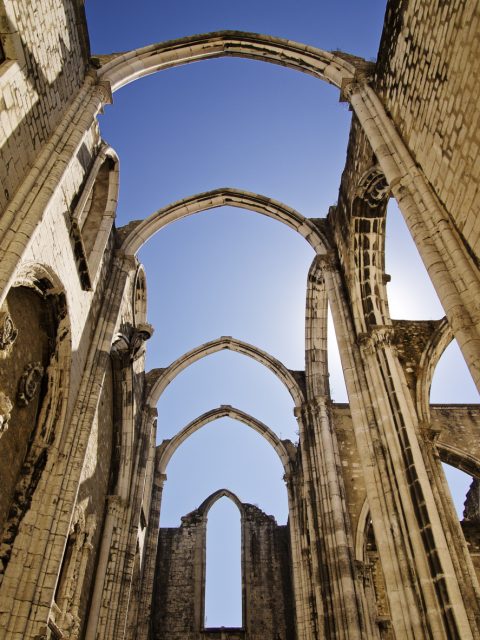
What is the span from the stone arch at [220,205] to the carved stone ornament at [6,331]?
5.03 meters

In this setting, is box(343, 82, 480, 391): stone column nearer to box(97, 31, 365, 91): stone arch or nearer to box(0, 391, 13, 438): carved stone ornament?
box(97, 31, 365, 91): stone arch

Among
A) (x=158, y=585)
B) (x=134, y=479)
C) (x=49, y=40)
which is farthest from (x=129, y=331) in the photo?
(x=158, y=585)

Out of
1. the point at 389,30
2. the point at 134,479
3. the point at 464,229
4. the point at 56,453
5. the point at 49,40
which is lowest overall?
the point at 56,453

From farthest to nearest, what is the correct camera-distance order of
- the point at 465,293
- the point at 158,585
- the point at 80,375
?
1. the point at 158,585
2. the point at 80,375
3. the point at 465,293

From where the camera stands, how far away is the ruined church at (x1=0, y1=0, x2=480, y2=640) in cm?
461

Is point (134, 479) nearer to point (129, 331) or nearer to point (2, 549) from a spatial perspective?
point (129, 331)

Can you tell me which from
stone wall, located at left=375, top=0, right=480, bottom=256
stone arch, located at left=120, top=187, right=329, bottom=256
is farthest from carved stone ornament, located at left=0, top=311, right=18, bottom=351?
stone arch, located at left=120, top=187, right=329, bottom=256

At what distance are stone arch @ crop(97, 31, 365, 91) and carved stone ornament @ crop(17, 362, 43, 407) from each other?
420cm

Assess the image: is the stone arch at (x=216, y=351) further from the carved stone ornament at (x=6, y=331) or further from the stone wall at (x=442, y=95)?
the carved stone ornament at (x=6, y=331)

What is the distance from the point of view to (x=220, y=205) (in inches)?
446

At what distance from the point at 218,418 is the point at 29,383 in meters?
12.4

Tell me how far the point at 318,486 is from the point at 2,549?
656 centimetres

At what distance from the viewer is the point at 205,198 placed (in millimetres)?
11102

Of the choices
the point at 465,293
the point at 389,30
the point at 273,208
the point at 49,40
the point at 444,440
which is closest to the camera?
the point at 465,293
